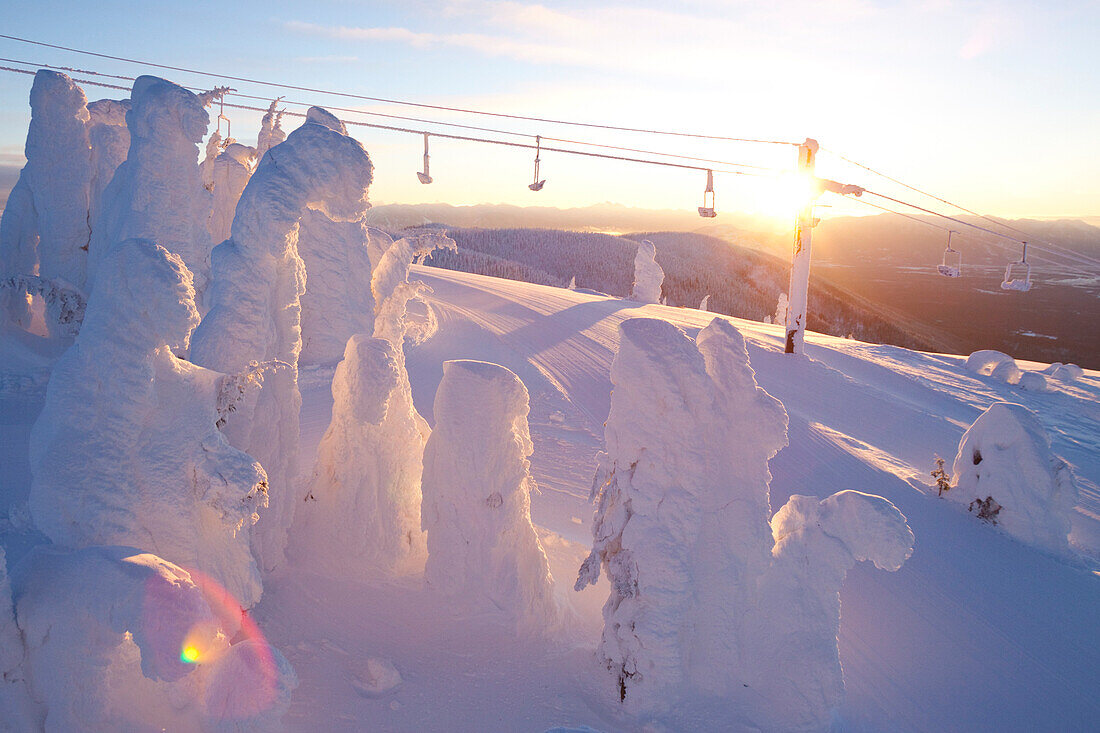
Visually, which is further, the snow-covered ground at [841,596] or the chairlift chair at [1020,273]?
the chairlift chair at [1020,273]

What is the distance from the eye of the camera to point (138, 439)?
19.8ft

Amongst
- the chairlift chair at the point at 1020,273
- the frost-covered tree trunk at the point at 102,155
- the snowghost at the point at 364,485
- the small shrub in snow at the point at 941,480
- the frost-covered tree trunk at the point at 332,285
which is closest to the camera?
the snowghost at the point at 364,485

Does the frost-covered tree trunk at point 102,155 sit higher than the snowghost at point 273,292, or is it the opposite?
the frost-covered tree trunk at point 102,155

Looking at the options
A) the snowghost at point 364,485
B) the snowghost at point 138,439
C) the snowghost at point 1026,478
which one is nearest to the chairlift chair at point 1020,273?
the snowghost at point 1026,478

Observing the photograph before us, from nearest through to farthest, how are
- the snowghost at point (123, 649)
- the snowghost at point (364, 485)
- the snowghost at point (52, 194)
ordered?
the snowghost at point (123, 649)
the snowghost at point (364, 485)
the snowghost at point (52, 194)

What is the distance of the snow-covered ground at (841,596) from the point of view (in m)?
6.83

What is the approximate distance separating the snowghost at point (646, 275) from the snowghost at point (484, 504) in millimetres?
24914

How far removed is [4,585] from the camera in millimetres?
4770

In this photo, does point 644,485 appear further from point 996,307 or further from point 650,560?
point 996,307

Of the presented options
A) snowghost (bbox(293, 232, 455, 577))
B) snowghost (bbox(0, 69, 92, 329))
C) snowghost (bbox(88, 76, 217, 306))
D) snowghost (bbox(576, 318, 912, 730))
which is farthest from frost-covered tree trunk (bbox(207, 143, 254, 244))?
snowghost (bbox(576, 318, 912, 730))

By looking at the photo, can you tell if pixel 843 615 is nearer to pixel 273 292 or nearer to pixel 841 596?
pixel 841 596

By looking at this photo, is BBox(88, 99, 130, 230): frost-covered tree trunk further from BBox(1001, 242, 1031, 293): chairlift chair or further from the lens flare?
BBox(1001, 242, 1031, 293): chairlift chair

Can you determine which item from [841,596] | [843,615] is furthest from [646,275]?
[843,615]

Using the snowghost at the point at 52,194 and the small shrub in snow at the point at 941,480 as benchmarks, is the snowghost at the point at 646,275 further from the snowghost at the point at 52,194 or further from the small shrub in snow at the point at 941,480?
the snowghost at the point at 52,194
